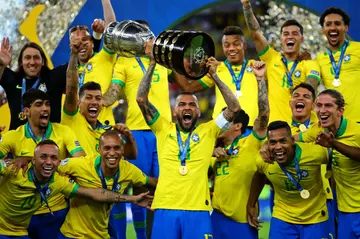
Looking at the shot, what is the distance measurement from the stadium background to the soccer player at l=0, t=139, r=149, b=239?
3057mm

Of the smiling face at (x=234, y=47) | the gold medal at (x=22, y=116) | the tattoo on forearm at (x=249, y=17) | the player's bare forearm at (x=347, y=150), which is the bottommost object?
the player's bare forearm at (x=347, y=150)

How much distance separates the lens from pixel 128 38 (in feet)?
21.1

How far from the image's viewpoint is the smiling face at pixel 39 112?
6781 millimetres

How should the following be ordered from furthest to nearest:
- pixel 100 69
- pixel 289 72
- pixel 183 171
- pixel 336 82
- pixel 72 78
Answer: pixel 100 69, pixel 289 72, pixel 336 82, pixel 72 78, pixel 183 171

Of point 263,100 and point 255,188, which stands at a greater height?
point 263,100

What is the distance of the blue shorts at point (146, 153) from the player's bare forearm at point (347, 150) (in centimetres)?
215

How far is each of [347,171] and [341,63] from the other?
1381 mm

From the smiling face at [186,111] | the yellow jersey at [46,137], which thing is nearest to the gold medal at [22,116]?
the yellow jersey at [46,137]

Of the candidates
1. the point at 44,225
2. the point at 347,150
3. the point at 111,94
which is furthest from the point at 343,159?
the point at 44,225

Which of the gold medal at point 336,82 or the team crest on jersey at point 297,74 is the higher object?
the team crest on jersey at point 297,74

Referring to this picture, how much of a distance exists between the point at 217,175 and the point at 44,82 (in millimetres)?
1738

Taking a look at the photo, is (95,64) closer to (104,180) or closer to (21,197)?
(104,180)

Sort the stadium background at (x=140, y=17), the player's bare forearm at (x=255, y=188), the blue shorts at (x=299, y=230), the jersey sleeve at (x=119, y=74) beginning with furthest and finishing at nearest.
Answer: the stadium background at (x=140, y=17) → the jersey sleeve at (x=119, y=74) → the player's bare forearm at (x=255, y=188) → the blue shorts at (x=299, y=230)

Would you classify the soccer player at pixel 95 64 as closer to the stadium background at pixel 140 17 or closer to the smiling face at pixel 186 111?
the smiling face at pixel 186 111
